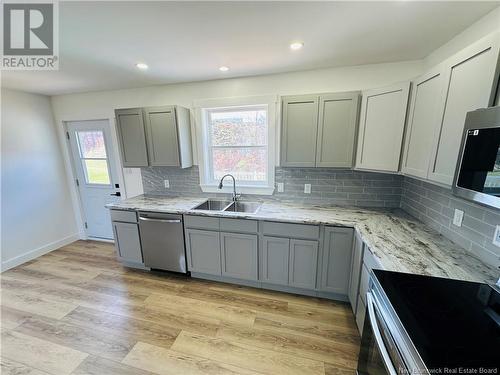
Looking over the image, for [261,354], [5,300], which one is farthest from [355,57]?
[5,300]

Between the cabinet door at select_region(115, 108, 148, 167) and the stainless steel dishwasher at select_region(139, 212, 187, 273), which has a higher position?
the cabinet door at select_region(115, 108, 148, 167)

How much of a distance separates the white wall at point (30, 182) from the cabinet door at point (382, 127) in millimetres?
4690

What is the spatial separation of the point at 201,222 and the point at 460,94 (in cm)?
240

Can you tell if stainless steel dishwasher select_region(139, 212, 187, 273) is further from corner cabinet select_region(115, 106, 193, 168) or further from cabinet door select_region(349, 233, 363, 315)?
cabinet door select_region(349, 233, 363, 315)

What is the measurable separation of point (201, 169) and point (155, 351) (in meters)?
2.09

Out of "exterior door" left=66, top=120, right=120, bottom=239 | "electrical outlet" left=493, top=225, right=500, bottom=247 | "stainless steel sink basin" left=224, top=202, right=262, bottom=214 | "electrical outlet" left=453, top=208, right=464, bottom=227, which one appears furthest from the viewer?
"exterior door" left=66, top=120, right=120, bottom=239

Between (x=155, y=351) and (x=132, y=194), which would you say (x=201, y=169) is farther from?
(x=155, y=351)

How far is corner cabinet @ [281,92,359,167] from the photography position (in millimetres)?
2092

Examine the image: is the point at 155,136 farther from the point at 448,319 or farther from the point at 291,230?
the point at 448,319

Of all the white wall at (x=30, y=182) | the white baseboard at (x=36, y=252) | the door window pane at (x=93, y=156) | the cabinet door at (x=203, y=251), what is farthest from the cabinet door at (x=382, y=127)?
the white baseboard at (x=36, y=252)

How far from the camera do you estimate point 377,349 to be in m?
1.04

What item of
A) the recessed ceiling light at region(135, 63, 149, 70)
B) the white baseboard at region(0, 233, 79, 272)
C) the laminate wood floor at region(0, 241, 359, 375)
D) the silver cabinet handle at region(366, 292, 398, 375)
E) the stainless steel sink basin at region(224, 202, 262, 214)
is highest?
the recessed ceiling light at region(135, 63, 149, 70)

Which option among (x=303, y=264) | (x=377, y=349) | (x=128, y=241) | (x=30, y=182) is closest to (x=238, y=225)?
(x=303, y=264)

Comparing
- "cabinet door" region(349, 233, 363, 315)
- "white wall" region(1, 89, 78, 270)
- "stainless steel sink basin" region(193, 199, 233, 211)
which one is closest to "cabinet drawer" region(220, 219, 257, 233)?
"stainless steel sink basin" region(193, 199, 233, 211)
